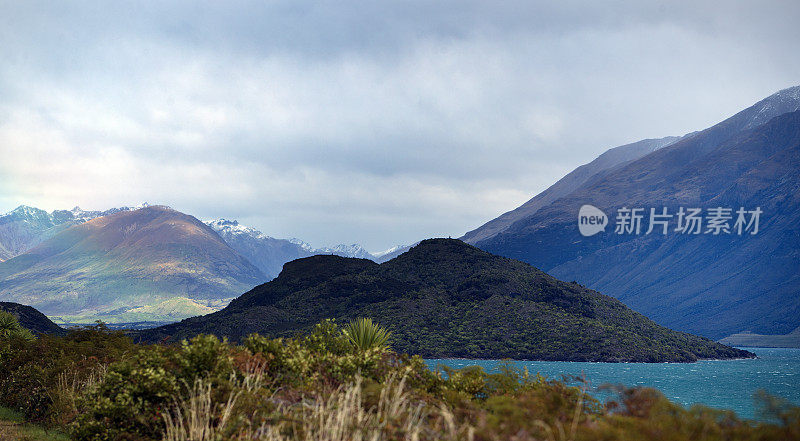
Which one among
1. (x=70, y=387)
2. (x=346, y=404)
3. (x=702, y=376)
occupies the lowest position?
(x=702, y=376)

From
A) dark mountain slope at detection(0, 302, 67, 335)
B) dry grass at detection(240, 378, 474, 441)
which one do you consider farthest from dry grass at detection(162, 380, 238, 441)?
dark mountain slope at detection(0, 302, 67, 335)

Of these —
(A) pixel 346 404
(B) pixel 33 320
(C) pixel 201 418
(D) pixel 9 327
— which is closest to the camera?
(A) pixel 346 404

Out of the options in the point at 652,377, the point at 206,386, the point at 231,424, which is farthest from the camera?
the point at 652,377

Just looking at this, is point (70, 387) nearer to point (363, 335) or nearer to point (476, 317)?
point (363, 335)

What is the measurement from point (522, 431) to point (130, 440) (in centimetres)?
829

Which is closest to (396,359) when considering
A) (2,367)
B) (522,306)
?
(2,367)

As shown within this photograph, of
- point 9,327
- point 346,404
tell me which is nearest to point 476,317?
point 9,327

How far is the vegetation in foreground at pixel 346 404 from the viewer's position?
7609 mm

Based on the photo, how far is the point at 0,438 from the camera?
15.4m

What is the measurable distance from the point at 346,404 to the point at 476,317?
165 metres

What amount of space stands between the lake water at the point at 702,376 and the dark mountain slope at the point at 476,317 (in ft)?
16.4

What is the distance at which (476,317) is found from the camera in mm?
170625

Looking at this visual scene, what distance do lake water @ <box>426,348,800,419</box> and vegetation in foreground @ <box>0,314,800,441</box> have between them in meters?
65.0

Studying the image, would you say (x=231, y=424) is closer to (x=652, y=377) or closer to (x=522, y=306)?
(x=652, y=377)
